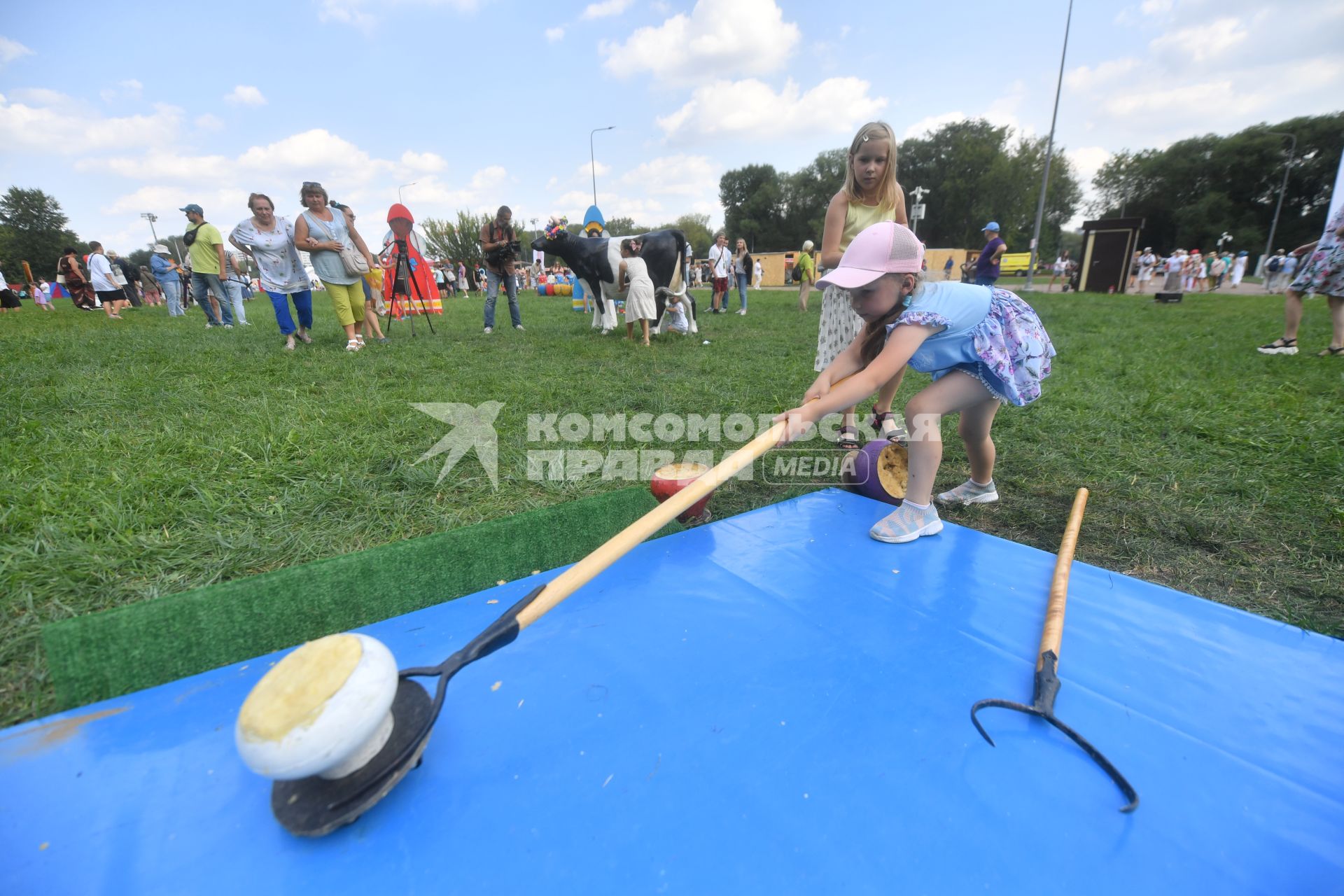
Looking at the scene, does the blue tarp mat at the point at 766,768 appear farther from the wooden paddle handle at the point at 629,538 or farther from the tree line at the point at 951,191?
the tree line at the point at 951,191

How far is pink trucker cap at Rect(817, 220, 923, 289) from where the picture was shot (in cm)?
216

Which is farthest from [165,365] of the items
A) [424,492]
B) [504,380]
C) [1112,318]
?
[1112,318]

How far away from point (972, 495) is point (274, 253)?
701 cm

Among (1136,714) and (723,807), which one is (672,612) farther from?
(1136,714)

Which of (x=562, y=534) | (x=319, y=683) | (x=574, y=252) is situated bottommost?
(x=562, y=534)

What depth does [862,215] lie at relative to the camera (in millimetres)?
3234

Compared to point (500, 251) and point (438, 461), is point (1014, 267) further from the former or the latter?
point (438, 461)

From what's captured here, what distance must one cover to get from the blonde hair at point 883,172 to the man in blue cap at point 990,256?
6711mm

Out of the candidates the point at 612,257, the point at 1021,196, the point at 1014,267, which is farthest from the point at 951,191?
the point at 612,257

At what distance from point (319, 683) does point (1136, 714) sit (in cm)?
198

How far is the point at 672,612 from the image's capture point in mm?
1962

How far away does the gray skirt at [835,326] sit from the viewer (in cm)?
348

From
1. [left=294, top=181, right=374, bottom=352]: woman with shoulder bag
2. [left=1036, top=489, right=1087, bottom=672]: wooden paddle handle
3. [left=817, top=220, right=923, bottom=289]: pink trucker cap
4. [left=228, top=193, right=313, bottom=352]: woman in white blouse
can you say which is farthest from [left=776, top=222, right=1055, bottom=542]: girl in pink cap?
[left=228, top=193, right=313, bottom=352]: woman in white blouse

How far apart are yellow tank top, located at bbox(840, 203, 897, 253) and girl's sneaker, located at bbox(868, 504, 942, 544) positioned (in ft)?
5.28
